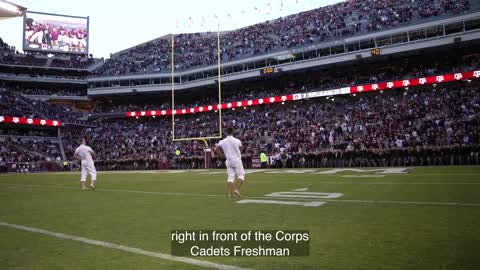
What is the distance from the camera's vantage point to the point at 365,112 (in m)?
33.2

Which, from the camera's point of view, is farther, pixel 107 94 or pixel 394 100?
pixel 107 94

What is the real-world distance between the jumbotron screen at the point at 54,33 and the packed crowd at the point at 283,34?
5.63 meters

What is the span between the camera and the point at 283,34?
49438mm

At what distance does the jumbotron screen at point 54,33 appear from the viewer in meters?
57.4

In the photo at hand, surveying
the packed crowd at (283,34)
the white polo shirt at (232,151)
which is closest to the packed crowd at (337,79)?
the packed crowd at (283,34)

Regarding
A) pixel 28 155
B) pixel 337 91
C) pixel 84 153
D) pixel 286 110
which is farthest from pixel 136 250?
pixel 28 155

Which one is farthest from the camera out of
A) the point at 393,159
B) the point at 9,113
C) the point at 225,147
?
the point at 9,113

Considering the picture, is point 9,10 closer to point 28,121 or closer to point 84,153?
point 84,153

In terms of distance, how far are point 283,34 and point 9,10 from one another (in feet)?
116

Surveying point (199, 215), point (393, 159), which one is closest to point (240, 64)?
point (393, 159)

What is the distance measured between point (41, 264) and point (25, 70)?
6582 centimetres

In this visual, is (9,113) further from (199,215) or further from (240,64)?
(199,215)

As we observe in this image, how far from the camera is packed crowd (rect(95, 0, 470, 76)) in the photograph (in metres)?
39.1

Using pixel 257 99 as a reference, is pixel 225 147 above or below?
below
